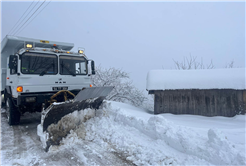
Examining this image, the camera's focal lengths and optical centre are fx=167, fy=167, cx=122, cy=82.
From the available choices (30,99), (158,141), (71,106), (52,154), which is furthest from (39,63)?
(158,141)

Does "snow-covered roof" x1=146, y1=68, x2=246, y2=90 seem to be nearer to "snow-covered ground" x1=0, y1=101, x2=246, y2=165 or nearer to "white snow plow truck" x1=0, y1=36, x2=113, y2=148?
"white snow plow truck" x1=0, y1=36, x2=113, y2=148

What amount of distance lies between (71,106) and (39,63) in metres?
2.21

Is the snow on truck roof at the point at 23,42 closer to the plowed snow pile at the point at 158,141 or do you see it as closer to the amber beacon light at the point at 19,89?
the amber beacon light at the point at 19,89

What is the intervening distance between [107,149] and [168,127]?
159cm

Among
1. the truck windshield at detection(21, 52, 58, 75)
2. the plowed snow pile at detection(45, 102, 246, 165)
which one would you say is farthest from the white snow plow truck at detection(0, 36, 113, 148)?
the plowed snow pile at detection(45, 102, 246, 165)

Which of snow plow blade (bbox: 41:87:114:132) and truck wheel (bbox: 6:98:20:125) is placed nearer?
snow plow blade (bbox: 41:87:114:132)

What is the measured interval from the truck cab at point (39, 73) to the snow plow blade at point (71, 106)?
813 millimetres

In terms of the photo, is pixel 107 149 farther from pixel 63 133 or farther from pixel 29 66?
pixel 29 66

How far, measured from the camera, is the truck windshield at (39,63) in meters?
5.53

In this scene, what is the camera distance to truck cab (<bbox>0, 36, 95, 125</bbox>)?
537 cm

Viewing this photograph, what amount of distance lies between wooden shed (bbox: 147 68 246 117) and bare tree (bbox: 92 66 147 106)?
5.72 m

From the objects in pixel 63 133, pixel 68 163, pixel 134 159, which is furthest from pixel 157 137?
pixel 63 133

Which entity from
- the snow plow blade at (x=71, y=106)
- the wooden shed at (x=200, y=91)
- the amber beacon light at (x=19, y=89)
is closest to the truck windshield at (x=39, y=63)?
the amber beacon light at (x=19, y=89)

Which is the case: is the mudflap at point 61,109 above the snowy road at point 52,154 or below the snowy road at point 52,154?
above
